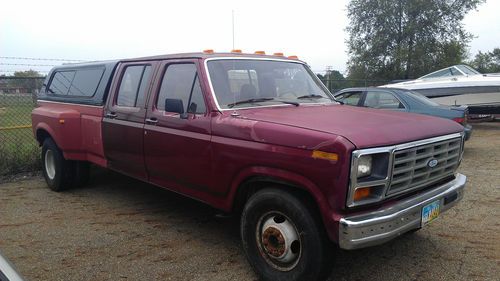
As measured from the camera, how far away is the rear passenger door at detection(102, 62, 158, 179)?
16.1 ft

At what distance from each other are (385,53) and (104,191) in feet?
76.8

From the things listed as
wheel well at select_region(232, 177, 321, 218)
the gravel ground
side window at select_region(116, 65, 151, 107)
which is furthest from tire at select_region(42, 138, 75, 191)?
wheel well at select_region(232, 177, 321, 218)

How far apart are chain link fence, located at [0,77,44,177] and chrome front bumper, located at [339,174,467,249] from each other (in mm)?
6712

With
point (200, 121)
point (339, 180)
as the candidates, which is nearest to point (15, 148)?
point (200, 121)

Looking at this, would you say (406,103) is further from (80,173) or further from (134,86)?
(80,173)

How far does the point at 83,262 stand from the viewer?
410cm

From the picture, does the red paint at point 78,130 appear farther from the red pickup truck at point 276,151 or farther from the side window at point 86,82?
the side window at point 86,82

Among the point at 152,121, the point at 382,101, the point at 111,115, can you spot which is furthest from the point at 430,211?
the point at 382,101

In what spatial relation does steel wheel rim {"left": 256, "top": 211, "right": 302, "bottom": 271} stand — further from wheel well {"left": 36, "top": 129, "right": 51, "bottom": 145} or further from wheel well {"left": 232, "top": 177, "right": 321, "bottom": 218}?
wheel well {"left": 36, "top": 129, "right": 51, "bottom": 145}

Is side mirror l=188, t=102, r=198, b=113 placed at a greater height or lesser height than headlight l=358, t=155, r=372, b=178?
greater

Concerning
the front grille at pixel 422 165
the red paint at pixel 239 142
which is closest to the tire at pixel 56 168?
the red paint at pixel 239 142

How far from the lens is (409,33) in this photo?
2592cm

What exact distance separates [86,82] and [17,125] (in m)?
3.42

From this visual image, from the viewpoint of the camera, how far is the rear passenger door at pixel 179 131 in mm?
4117
